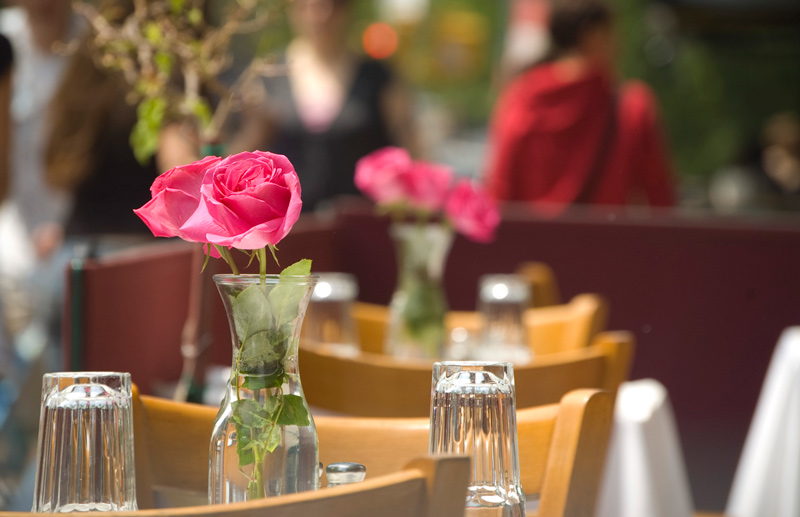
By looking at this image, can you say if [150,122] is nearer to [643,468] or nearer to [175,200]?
[175,200]

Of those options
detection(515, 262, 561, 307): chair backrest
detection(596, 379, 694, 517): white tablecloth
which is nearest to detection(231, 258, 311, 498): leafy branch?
detection(596, 379, 694, 517): white tablecloth

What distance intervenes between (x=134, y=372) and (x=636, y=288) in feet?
5.40

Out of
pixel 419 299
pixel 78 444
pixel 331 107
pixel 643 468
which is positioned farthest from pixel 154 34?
pixel 331 107

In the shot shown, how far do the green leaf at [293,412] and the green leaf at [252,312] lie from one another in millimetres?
53

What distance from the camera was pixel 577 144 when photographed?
3.00 m

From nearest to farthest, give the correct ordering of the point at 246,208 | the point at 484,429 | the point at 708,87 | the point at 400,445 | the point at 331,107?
the point at 246,208 → the point at 484,429 → the point at 400,445 → the point at 331,107 → the point at 708,87

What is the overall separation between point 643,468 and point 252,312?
125 centimetres

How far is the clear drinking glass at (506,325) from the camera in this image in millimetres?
1721

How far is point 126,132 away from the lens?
91.0 inches

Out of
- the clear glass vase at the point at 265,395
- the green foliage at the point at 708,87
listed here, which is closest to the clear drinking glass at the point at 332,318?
the clear glass vase at the point at 265,395

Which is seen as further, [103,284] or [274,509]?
[103,284]

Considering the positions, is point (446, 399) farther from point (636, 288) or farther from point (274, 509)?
point (636, 288)

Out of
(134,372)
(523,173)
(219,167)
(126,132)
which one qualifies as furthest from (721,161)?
(219,167)

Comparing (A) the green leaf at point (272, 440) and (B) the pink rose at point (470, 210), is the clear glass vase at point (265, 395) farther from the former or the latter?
(B) the pink rose at point (470, 210)
